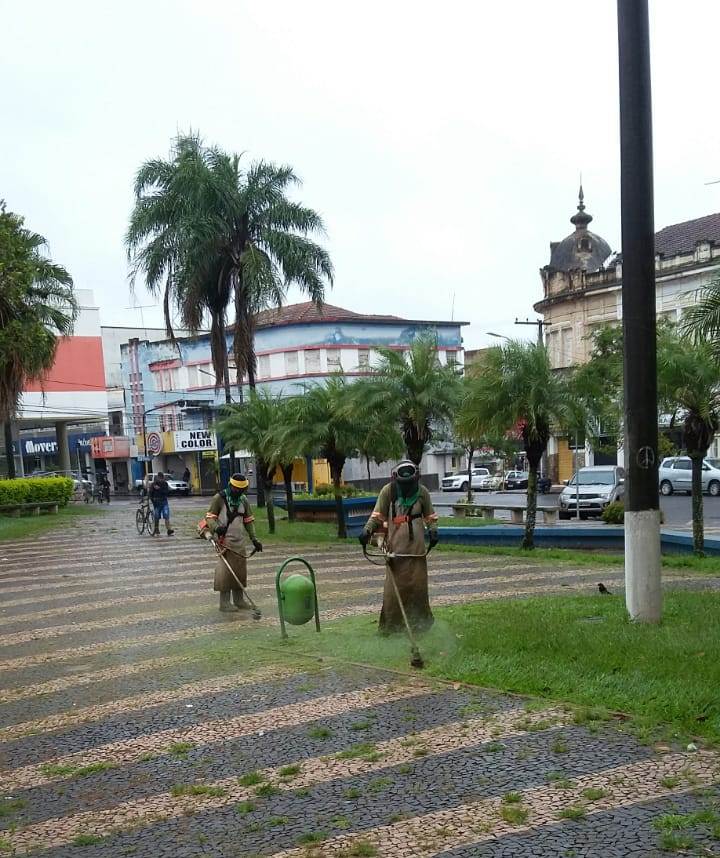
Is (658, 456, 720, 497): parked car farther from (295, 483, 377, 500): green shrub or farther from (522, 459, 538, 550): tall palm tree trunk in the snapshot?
(522, 459, 538, 550): tall palm tree trunk

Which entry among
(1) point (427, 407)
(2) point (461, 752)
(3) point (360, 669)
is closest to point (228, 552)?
(3) point (360, 669)

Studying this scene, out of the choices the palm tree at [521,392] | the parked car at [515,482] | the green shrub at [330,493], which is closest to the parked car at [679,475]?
the parked car at [515,482]

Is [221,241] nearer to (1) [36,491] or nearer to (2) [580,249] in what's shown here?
(1) [36,491]

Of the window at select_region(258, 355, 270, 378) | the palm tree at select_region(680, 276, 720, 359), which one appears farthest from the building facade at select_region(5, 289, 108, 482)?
the palm tree at select_region(680, 276, 720, 359)

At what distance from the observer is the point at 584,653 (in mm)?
7316

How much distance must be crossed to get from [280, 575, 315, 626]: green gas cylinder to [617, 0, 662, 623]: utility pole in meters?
2.97

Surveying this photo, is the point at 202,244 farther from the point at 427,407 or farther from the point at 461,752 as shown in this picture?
the point at 461,752

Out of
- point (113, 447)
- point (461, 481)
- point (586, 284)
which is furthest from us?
point (113, 447)

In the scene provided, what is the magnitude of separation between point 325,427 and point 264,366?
1457 inches

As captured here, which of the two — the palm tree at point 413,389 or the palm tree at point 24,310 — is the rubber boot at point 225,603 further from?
the palm tree at point 24,310

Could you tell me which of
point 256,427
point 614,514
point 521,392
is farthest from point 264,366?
point 521,392

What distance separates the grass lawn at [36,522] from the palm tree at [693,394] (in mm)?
18289

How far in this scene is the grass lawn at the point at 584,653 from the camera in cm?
601

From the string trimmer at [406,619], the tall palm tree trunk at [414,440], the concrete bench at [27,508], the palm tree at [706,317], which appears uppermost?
the palm tree at [706,317]
